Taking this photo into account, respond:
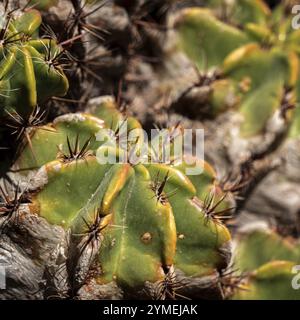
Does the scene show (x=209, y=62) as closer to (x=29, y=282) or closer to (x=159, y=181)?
(x=159, y=181)


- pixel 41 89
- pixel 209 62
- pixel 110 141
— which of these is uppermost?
pixel 209 62

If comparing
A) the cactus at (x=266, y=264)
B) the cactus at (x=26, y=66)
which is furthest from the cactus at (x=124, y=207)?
the cactus at (x=266, y=264)

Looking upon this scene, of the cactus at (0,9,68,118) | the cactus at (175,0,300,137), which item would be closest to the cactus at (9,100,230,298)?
the cactus at (0,9,68,118)

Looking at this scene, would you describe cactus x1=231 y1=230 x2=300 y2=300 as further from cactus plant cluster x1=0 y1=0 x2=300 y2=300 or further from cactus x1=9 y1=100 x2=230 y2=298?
cactus x1=9 y1=100 x2=230 y2=298

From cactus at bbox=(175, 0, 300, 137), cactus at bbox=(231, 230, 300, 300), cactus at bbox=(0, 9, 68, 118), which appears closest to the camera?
cactus at bbox=(0, 9, 68, 118)
